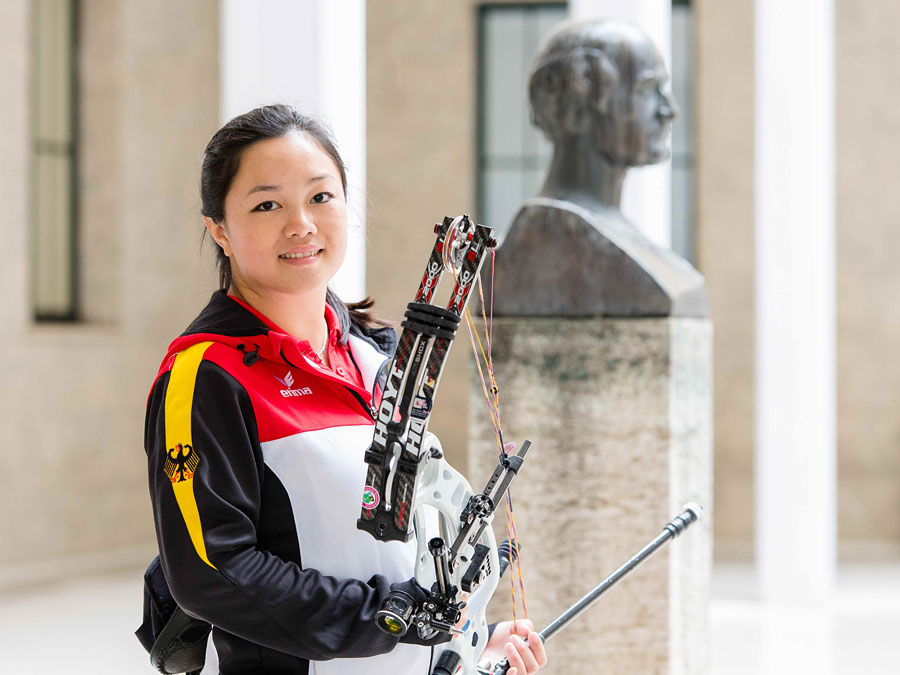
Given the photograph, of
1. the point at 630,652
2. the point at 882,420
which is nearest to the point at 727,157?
the point at 882,420

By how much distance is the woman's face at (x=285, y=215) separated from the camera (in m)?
1.75

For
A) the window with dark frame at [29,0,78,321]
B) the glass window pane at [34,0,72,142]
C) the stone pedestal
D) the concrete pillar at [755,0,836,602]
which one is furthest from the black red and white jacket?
the glass window pane at [34,0,72,142]

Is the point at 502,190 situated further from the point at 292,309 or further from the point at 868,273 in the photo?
the point at 292,309

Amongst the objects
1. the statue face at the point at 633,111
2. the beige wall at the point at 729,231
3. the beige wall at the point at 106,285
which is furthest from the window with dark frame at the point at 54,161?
the statue face at the point at 633,111

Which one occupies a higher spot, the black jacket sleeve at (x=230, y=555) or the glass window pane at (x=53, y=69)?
the glass window pane at (x=53, y=69)

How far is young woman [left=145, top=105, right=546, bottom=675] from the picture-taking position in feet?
5.18

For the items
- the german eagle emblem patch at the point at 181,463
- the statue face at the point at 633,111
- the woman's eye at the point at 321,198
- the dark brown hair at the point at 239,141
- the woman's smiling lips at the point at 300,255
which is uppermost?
the statue face at the point at 633,111

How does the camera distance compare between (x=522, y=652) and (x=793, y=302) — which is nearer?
(x=522, y=652)

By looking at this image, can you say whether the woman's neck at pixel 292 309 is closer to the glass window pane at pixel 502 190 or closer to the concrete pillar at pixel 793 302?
the concrete pillar at pixel 793 302

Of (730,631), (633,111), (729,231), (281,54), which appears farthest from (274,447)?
(729,231)

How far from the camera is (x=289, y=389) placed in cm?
173

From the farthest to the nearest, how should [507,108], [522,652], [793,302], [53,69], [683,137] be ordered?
[507,108] < [683,137] < [53,69] < [793,302] < [522,652]

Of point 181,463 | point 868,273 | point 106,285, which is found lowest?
point 181,463

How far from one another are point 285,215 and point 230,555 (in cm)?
51
